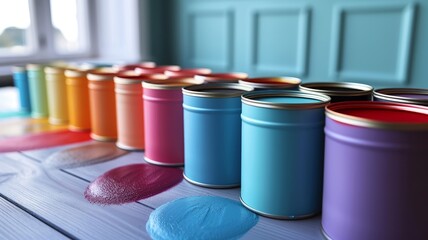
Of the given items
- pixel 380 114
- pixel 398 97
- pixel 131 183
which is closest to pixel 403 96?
pixel 398 97

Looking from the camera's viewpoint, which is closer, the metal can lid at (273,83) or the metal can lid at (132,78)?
the metal can lid at (273,83)

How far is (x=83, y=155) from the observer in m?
1.12

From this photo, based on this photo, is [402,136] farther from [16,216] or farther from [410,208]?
[16,216]

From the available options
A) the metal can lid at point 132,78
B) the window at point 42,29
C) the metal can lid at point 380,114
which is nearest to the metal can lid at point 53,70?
the metal can lid at point 132,78

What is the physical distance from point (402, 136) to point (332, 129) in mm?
106

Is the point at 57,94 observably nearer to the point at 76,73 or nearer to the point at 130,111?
the point at 76,73

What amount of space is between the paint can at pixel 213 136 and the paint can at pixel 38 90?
868 mm

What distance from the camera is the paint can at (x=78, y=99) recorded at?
1312 mm

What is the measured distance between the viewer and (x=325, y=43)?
6.29ft

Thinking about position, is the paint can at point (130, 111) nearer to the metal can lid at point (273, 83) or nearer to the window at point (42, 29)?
the metal can lid at point (273, 83)

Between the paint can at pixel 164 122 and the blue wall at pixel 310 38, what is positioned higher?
the blue wall at pixel 310 38

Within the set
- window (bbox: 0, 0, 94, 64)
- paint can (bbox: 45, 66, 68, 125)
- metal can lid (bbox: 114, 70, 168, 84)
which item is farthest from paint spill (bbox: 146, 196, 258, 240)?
window (bbox: 0, 0, 94, 64)

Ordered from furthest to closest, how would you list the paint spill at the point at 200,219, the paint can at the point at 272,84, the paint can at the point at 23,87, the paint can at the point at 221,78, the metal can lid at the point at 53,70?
the paint can at the point at 23,87
the metal can lid at the point at 53,70
the paint can at the point at 221,78
the paint can at the point at 272,84
the paint spill at the point at 200,219

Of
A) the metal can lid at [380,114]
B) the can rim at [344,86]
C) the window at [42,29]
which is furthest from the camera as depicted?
the window at [42,29]
